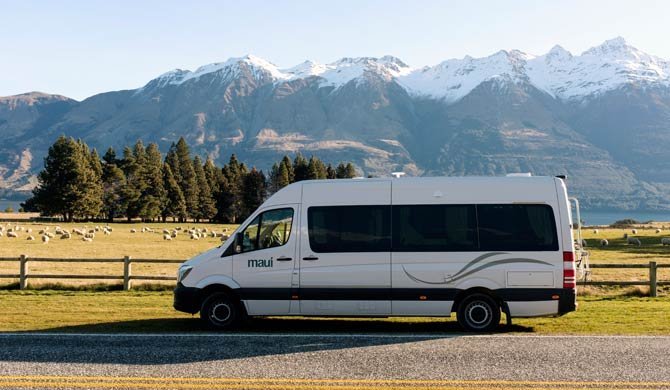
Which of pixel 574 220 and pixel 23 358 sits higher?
pixel 574 220

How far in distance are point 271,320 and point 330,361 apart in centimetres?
506

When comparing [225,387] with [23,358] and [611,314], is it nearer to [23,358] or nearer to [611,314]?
[23,358]

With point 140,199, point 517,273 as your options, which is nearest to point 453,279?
point 517,273

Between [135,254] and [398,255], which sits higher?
[398,255]

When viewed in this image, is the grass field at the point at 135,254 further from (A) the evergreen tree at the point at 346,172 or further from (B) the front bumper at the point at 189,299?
(A) the evergreen tree at the point at 346,172

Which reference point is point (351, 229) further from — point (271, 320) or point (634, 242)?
point (634, 242)

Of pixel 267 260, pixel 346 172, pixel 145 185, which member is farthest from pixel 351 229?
pixel 346 172

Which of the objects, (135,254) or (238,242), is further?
(135,254)

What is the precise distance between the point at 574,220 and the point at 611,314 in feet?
9.59

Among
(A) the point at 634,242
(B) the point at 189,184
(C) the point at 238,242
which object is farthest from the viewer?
(B) the point at 189,184

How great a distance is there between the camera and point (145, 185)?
98.8m

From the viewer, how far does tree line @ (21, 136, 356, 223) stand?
88688 mm

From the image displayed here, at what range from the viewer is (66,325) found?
579 inches

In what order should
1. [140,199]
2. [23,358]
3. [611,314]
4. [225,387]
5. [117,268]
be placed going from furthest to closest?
[140,199] < [117,268] < [611,314] < [23,358] < [225,387]
